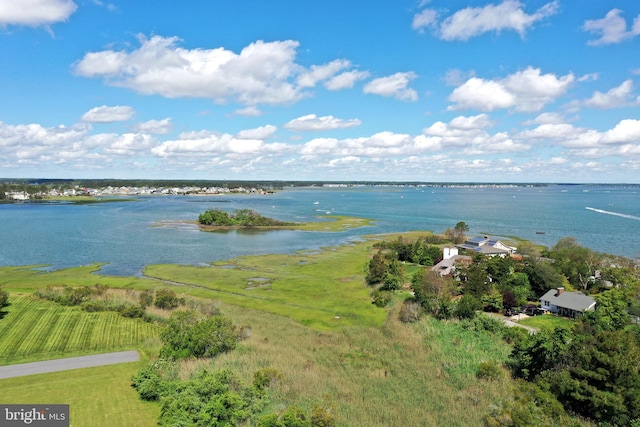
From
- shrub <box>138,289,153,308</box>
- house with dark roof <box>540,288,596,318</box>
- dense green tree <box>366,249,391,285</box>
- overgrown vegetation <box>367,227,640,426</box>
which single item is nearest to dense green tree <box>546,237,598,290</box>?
overgrown vegetation <box>367,227,640,426</box>

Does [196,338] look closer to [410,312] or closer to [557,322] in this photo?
[410,312]

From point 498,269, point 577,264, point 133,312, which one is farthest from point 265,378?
point 577,264

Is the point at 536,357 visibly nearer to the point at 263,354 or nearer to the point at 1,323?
the point at 263,354

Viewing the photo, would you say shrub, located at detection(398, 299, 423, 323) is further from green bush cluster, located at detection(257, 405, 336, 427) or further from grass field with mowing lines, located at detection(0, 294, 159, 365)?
grass field with mowing lines, located at detection(0, 294, 159, 365)

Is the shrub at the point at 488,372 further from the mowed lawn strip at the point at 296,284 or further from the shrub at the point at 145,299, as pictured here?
the shrub at the point at 145,299

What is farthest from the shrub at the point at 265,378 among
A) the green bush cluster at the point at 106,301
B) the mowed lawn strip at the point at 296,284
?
the green bush cluster at the point at 106,301

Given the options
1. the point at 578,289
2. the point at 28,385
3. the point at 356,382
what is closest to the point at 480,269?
the point at 578,289

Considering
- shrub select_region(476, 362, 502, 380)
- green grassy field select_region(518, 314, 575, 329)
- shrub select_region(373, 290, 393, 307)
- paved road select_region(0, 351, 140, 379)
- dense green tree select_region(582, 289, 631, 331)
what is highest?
dense green tree select_region(582, 289, 631, 331)
